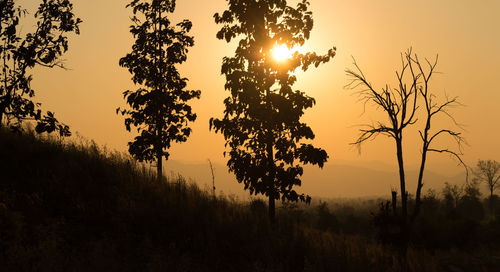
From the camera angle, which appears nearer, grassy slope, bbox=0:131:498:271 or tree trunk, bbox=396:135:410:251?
grassy slope, bbox=0:131:498:271

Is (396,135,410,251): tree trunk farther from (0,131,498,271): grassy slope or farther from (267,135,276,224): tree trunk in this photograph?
(267,135,276,224): tree trunk

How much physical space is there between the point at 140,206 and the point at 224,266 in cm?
274

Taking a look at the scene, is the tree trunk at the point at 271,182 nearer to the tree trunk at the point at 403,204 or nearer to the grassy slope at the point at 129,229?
the grassy slope at the point at 129,229

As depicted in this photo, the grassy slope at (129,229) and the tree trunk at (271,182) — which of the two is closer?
the grassy slope at (129,229)

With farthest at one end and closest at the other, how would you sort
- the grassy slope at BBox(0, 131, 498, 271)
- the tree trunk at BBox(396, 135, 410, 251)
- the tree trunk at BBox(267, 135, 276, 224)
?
the tree trunk at BBox(267, 135, 276, 224), the tree trunk at BBox(396, 135, 410, 251), the grassy slope at BBox(0, 131, 498, 271)

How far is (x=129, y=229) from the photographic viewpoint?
9367mm

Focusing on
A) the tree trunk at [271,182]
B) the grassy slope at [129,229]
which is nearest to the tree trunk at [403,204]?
the grassy slope at [129,229]

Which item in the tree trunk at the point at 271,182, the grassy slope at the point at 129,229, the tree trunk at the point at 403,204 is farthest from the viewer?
the tree trunk at the point at 271,182

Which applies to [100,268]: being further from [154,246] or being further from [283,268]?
[283,268]

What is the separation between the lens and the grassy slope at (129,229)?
8.05m

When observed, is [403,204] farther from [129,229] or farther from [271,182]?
[129,229]

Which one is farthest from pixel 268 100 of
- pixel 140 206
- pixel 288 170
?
pixel 140 206

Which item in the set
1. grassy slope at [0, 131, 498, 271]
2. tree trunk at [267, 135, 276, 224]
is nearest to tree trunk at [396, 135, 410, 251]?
grassy slope at [0, 131, 498, 271]

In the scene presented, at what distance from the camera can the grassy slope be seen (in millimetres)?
8047
